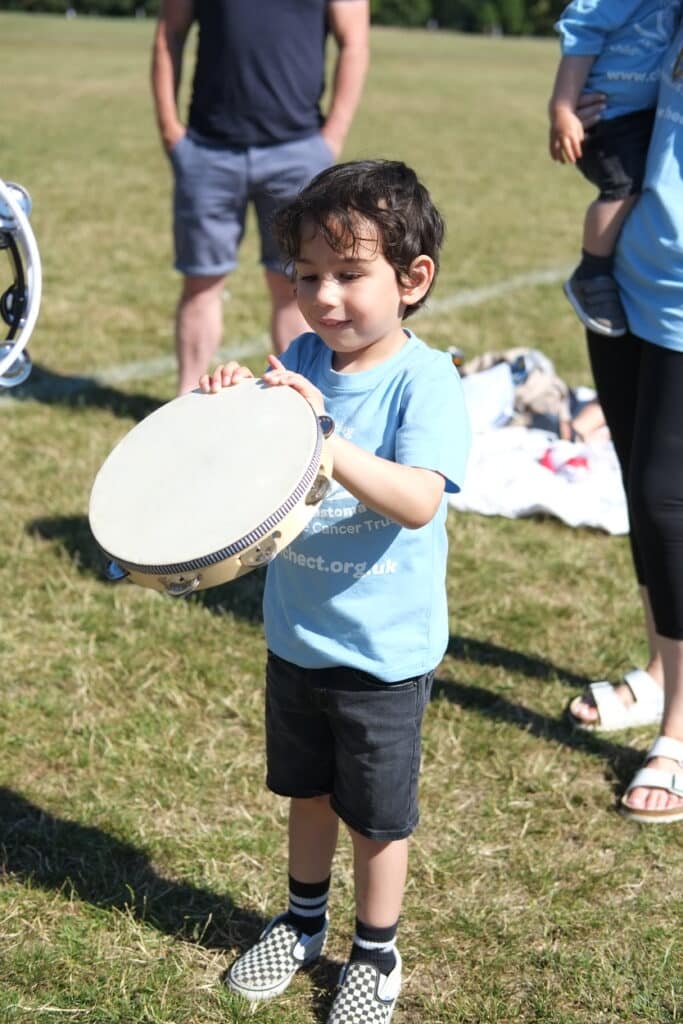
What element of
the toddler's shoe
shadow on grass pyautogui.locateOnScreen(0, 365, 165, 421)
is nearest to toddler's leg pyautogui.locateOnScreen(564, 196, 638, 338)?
the toddler's shoe

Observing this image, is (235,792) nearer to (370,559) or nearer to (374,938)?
(374,938)

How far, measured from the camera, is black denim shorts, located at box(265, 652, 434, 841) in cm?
220

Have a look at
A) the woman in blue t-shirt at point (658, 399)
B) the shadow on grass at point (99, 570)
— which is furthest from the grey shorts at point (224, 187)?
the woman in blue t-shirt at point (658, 399)

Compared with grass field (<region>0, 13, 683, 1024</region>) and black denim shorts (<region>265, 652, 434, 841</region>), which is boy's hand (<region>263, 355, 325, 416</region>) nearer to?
black denim shorts (<region>265, 652, 434, 841</region>)

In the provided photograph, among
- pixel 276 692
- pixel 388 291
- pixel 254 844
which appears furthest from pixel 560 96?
pixel 254 844

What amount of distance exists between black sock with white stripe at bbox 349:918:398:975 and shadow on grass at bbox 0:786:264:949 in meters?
0.30

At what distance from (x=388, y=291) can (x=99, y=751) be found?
5.21ft

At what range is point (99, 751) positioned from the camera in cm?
316

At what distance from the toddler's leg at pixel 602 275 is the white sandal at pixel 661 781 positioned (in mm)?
991

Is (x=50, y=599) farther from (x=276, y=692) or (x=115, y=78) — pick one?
(x=115, y=78)

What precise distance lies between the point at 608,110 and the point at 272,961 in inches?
79.1

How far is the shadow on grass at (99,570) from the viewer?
12.8ft

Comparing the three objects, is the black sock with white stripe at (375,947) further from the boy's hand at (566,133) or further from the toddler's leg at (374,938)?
the boy's hand at (566,133)

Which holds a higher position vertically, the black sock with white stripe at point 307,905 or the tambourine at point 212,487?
the tambourine at point 212,487
